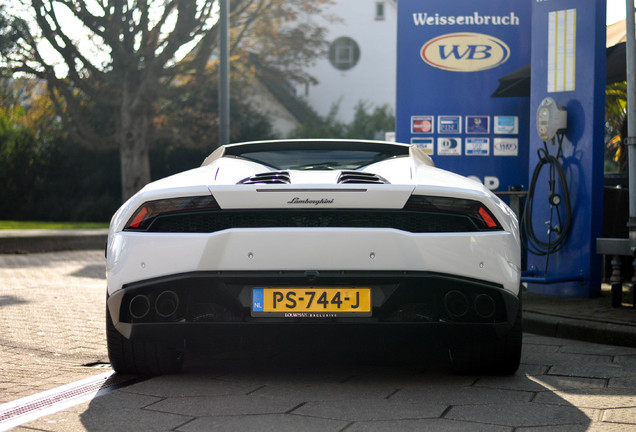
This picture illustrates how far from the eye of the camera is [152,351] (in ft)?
16.1

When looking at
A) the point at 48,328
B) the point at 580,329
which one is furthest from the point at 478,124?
the point at 48,328

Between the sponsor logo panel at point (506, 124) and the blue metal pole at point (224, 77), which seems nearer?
the sponsor logo panel at point (506, 124)

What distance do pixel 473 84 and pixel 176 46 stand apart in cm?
1512

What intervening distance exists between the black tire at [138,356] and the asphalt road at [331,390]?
74 mm

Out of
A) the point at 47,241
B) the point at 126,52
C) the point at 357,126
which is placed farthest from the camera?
the point at 357,126

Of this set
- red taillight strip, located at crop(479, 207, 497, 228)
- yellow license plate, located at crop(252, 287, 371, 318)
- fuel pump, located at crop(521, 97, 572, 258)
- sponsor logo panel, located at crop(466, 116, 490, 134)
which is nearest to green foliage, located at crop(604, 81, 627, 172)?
sponsor logo panel, located at crop(466, 116, 490, 134)

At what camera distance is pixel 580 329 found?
6.61 m

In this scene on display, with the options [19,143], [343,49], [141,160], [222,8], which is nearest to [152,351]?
[222,8]

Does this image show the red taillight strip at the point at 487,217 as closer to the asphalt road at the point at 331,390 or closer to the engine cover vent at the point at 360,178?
the engine cover vent at the point at 360,178

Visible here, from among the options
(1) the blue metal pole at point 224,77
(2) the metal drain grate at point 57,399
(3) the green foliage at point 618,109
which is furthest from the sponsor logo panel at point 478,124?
(2) the metal drain grate at point 57,399

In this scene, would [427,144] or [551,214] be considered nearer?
[551,214]

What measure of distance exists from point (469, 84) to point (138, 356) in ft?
21.6

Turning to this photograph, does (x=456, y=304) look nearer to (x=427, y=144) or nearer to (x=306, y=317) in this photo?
(x=306, y=317)

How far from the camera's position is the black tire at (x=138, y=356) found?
482cm
